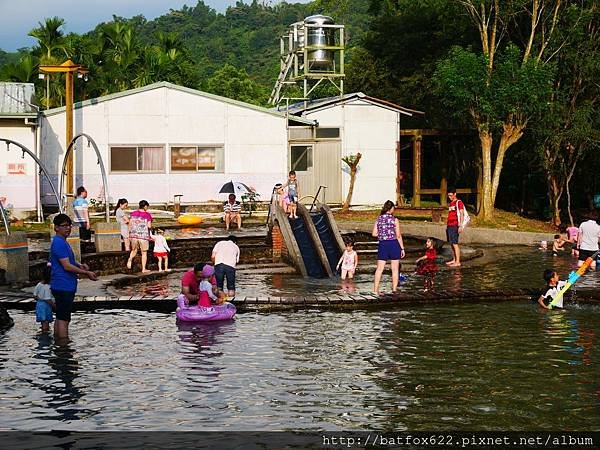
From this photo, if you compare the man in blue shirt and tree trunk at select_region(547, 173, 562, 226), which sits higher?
tree trunk at select_region(547, 173, 562, 226)

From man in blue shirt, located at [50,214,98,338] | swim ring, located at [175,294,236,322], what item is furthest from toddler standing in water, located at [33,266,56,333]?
swim ring, located at [175,294,236,322]

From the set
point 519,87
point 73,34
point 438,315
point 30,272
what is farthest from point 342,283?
point 73,34

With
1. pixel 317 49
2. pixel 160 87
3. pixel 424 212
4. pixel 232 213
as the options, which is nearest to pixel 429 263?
pixel 232 213

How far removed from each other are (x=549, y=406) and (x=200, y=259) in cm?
1779

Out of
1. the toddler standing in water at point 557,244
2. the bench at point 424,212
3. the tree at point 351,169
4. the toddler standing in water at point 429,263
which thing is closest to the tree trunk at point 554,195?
the bench at point 424,212

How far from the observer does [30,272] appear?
894 inches

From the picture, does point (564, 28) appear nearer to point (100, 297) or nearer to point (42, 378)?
point (100, 297)

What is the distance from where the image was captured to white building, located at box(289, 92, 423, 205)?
137 feet

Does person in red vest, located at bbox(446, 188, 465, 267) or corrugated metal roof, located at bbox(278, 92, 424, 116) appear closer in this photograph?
person in red vest, located at bbox(446, 188, 465, 267)

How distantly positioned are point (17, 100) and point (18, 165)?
241 centimetres

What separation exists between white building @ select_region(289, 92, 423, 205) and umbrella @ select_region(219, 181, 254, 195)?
3.44 m

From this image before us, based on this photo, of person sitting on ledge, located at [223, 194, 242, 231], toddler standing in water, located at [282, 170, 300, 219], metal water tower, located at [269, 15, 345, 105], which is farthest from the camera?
metal water tower, located at [269, 15, 345, 105]

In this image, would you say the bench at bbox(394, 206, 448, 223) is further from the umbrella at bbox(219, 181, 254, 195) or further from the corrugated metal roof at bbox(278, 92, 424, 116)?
the umbrella at bbox(219, 181, 254, 195)

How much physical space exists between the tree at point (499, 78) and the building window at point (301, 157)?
613cm
